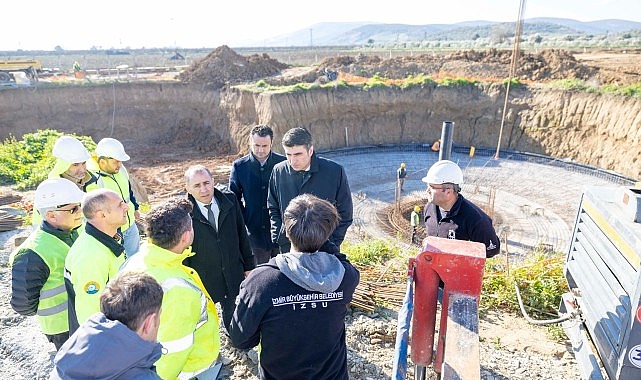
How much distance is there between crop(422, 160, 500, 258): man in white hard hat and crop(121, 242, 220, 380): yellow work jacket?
6.63ft

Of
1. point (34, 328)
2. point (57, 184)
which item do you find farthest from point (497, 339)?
point (34, 328)

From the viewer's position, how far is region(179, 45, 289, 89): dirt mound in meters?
23.7

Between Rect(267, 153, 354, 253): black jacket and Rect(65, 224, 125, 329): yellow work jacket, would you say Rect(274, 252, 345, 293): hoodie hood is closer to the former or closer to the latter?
Rect(65, 224, 125, 329): yellow work jacket

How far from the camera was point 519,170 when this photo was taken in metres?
17.1

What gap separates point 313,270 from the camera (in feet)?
6.37

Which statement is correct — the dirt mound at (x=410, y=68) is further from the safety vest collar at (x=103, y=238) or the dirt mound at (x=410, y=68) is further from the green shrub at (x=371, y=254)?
the safety vest collar at (x=103, y=238)

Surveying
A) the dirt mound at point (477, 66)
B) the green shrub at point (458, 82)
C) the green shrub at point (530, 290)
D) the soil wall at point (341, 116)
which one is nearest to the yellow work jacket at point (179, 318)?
the green shrub at point (530, 290)

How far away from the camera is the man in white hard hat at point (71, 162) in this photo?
4371 millimetres

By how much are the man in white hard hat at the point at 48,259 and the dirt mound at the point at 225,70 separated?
2141 centimetres

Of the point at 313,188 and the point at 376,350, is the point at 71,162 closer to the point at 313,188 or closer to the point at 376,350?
the point at 313,188

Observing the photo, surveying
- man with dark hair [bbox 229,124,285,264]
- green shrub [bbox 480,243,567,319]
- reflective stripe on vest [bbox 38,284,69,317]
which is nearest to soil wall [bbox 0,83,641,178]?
man with dark hair [bbox 229,124,285,264]

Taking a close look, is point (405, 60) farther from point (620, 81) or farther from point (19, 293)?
point (19, 293)

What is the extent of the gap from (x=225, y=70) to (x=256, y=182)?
21.8 m

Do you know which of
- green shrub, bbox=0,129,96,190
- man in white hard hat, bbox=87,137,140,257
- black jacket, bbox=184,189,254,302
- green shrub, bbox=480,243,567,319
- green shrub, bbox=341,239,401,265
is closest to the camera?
black jacket, bbox=184,189,254,302
